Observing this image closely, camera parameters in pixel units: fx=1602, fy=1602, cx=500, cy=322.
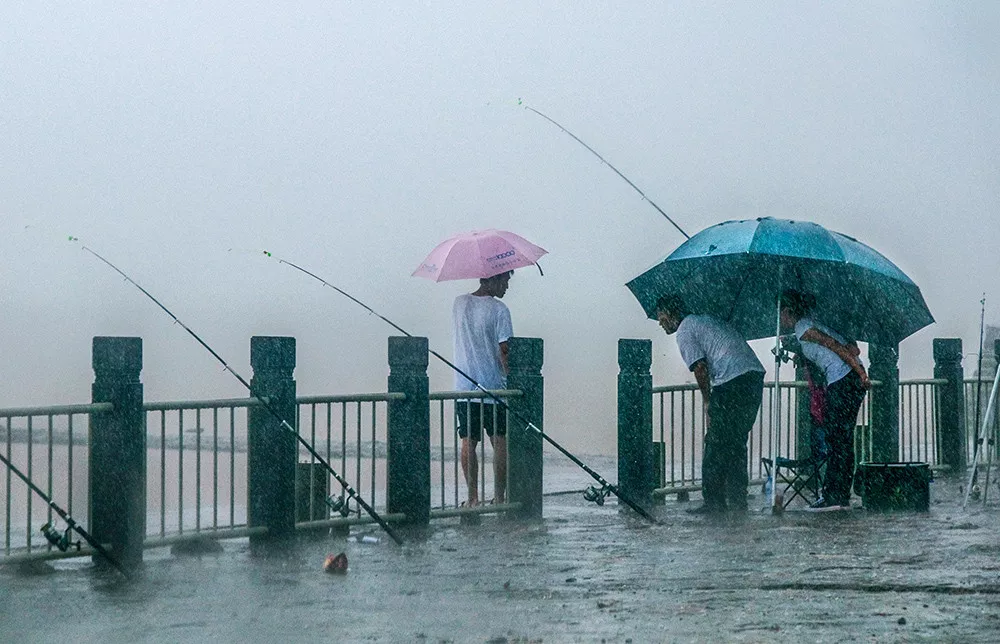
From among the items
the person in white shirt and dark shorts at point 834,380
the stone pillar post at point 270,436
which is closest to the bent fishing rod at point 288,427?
the stone pillar post at point 270,436

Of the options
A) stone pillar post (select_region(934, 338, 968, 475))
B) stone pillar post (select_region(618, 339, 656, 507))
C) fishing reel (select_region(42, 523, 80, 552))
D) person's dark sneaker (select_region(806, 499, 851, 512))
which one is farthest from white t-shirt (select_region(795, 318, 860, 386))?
stone pillar post (select_region(934, 338, 968, 475))

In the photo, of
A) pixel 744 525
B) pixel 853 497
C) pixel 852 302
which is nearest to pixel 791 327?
pixel 852 302

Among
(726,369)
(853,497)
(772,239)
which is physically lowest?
(853,497)

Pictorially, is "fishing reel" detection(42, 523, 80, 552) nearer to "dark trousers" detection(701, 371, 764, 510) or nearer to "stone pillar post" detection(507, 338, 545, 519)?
"stone pillar post" detection(507, 338, 545, 519)

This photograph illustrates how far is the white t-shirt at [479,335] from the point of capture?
1341 centimetres

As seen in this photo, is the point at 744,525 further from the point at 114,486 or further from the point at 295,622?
the point at 295,622

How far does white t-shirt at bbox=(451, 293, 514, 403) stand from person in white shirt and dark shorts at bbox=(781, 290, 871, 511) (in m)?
2.38

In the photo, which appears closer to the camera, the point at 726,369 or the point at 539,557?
the point at 539,557

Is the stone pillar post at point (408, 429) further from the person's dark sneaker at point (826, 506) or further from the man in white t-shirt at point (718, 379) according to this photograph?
the person's dark sneaker at point (826, 506)

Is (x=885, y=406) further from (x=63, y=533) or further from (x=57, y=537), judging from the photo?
(x=57, y=537)

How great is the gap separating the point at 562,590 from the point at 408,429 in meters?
4.15

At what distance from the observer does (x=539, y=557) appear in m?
10.7

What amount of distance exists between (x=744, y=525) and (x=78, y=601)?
590cm

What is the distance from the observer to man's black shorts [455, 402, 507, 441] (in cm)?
1355
